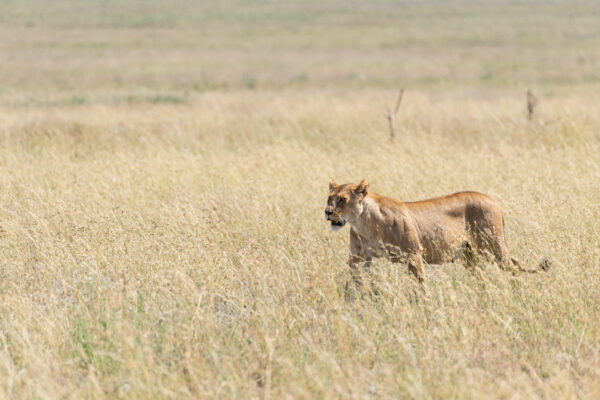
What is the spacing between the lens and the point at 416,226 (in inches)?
230

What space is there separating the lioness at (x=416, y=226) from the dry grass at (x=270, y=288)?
20cm

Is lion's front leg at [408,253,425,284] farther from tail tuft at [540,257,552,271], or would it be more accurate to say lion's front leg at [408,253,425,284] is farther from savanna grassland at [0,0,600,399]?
tail tuft at [540,257,552,271]

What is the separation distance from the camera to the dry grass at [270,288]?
4.31 meters

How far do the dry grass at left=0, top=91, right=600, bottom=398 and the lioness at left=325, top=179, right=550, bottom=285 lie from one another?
0.20 metres

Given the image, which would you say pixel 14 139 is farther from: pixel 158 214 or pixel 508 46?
pixel 508 46

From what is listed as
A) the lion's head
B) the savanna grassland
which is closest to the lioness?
the lion's head

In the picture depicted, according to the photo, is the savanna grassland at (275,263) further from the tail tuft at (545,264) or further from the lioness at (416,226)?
the lioness at (416,226)

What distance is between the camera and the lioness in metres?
5.66

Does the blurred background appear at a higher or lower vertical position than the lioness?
lower

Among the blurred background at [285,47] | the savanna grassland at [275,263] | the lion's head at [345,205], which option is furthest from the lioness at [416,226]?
the blurred background at [285,47]

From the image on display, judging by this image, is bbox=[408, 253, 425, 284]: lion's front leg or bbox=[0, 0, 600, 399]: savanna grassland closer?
bbox=[0, 0, 600, 399]: savanna grassland

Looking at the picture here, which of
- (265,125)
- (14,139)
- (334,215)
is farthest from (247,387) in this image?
(265,125)

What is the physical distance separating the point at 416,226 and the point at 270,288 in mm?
1208

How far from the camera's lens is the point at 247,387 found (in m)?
4.20
